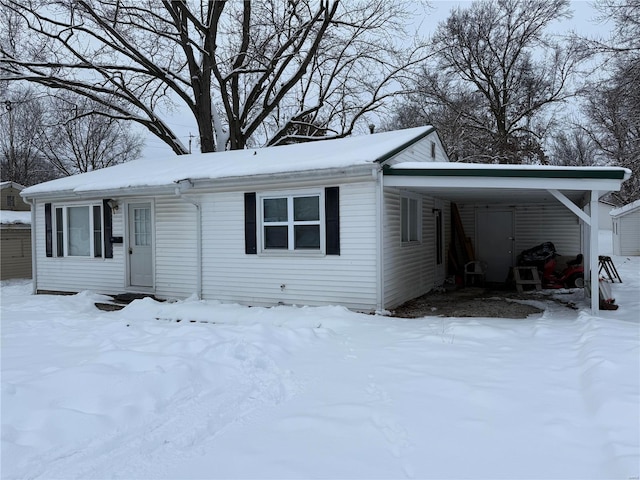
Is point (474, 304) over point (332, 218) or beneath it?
beneath

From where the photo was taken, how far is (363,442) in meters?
3.12

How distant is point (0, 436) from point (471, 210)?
12292mm

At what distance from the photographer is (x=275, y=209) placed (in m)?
8.84

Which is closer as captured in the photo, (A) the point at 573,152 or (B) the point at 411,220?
(B) the point at 411,220

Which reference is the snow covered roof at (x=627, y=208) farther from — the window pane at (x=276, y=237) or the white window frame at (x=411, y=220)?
the window pane at (x=276, y=237)

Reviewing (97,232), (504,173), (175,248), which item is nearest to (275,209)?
(175,248)

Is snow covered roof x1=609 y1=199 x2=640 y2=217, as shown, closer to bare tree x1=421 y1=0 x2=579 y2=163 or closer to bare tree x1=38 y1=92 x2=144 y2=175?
bare tree x1=421 y1=0 x2=579 y2=163

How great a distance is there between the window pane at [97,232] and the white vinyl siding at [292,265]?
3214 millimetres

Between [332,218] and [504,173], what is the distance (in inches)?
115

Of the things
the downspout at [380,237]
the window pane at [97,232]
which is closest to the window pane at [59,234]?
the window pane at [97,232]

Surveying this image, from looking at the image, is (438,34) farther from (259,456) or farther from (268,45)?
(259,456)

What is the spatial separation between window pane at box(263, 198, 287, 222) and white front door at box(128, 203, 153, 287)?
3.24 metres

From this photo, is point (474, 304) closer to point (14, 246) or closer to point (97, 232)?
point (97, 232)

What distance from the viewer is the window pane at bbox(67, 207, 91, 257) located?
1128 cm
